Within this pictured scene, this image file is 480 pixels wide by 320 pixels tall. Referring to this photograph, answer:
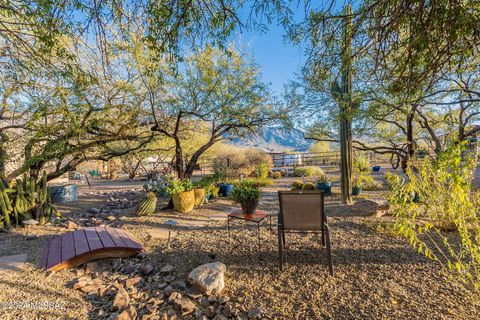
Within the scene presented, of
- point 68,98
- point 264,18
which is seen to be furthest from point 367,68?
point 68,98

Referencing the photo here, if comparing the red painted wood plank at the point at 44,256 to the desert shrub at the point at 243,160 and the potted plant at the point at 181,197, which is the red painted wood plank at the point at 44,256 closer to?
the potted plant at the point at 181,197

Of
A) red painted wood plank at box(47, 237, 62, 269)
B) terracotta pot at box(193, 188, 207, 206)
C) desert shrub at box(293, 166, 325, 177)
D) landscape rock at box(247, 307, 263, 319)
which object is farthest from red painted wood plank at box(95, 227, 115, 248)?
desert shrub at box(293, 166, 325, 177)

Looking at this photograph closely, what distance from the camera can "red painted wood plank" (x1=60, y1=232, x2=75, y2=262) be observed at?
266 cm

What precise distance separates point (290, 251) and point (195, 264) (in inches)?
47.6

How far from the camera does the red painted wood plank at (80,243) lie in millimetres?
2742

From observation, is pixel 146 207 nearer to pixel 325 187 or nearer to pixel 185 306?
pixel 185 306

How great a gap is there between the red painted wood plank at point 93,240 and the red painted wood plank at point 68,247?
18 cm

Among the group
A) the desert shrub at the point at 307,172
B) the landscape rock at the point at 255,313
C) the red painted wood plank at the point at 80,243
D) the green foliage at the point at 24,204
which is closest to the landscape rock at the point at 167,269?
the red painted wood plank at the point at 80,243

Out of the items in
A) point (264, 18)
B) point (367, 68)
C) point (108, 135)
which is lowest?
point (108, 135)

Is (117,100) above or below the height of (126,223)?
above

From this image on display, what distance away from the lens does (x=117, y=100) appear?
527 centimetres

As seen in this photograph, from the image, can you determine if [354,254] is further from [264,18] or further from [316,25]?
[264,18]

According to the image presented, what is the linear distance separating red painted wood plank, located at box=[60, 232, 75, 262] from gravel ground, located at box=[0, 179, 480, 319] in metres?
0.18

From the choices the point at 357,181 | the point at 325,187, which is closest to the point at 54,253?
the point at 325,187
